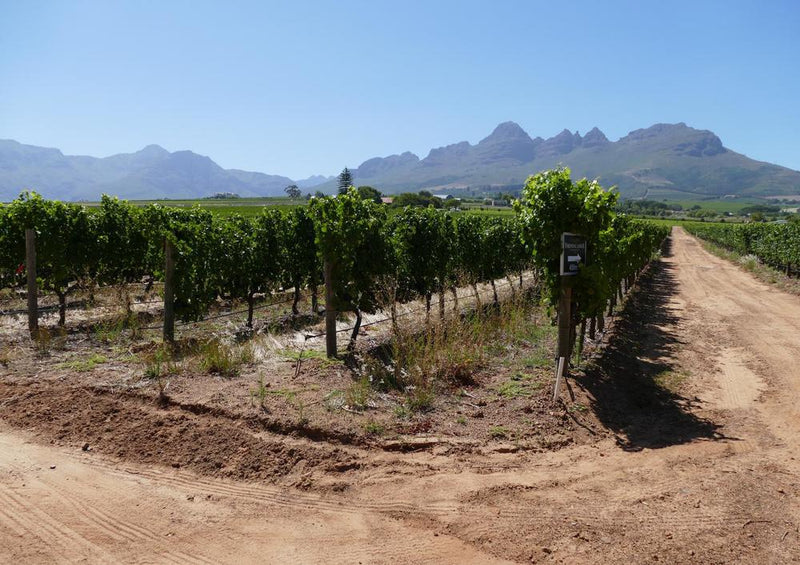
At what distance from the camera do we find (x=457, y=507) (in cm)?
420

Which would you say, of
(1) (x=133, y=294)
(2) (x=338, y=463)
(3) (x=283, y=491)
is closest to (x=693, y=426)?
(2) (x=338, y=463)

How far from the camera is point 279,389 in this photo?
21.1 feet

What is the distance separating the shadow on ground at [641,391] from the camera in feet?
19.7

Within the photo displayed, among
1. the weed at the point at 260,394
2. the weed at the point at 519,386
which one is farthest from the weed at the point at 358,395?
the weed at the point at 519,386

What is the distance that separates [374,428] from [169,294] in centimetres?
570

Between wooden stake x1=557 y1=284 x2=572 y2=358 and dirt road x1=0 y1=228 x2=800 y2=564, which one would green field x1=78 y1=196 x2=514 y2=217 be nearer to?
wooden stake x1=557 y1=284 x2=572 y2=358

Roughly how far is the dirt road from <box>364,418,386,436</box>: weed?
430 mm

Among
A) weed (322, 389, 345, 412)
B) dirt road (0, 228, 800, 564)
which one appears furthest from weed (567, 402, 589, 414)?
weed (322, 389, 345, 412)

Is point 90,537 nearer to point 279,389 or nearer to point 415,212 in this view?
point 279,389

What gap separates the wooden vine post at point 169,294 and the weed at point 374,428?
17.1 ft

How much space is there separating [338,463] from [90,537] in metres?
2.06

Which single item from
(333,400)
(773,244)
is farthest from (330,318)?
(773,244)

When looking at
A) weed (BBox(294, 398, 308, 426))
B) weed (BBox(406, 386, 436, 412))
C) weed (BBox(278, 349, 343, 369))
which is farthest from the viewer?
weed (BBox(278, 349, 343, 369))

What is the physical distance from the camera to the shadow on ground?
19.7 feet
